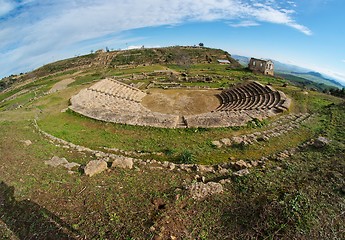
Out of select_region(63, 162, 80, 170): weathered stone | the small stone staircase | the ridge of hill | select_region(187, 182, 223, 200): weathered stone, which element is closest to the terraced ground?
select_region(187, 182, 223, 200): weathered stone

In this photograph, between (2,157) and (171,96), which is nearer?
(2,157)

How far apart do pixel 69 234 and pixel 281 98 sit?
20687 mm

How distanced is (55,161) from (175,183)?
6049 mm

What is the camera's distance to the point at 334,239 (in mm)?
5504

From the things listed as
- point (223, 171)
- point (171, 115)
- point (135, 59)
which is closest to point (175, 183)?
point (223, 171)

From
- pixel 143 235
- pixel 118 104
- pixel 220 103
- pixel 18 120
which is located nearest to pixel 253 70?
pixel 220 103

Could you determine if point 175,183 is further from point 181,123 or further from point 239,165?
point 181,123

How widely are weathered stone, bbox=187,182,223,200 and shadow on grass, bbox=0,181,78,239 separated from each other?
3809 millimetres

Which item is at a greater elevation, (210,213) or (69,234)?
(210,213)

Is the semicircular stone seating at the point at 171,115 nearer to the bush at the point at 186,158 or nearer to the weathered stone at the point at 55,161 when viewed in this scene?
the bush at the point at 186,158

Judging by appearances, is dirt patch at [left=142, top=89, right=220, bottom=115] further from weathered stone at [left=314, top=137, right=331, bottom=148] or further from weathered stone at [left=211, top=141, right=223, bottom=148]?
weathered stone at [left=314, top=137, right=331, bottom=148]

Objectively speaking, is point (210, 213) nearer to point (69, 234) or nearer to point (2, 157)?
point (69, 234)

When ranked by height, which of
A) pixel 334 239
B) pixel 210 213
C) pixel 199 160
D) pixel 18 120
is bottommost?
pixel 18 120

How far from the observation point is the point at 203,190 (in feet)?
24.3
